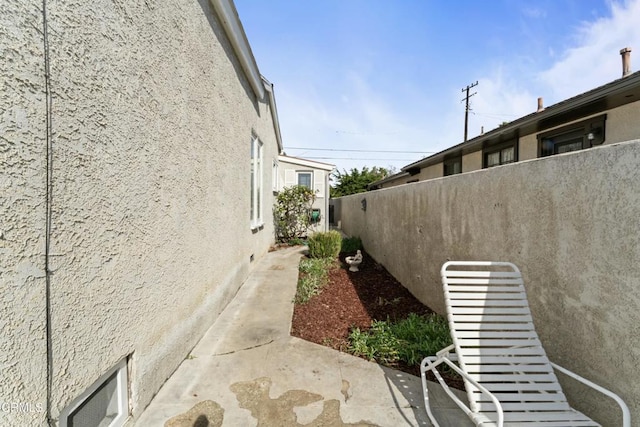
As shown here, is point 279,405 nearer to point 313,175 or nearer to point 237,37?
point 237,37

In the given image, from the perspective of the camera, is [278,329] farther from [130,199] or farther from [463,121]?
[463,121]

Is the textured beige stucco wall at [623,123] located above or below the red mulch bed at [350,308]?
above

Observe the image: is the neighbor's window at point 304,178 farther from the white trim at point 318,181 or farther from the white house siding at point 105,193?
the white house siding at point 105,193

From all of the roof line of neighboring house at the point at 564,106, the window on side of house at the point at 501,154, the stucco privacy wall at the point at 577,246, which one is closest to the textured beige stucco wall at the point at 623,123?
the roof line of neighboring house at the point at 564,106

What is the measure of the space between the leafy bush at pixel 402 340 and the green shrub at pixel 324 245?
4.65 m

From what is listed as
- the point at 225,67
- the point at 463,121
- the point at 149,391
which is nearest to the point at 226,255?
the point at 149,391

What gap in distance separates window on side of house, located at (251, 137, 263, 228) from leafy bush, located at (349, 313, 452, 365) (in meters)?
4.66

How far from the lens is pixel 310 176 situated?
49.9 ft

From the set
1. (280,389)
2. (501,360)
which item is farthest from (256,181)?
(501,360)

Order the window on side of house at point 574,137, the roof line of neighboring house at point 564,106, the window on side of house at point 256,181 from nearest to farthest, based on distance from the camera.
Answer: the roof line of neighboring house at point 564,106, the window on side of house at point 574,137, the window on side of house at point 256,181

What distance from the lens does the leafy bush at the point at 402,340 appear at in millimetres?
3535

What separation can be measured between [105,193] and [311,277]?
17.7ft

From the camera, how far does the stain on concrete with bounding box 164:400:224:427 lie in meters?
2.42

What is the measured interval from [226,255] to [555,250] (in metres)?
4.60
